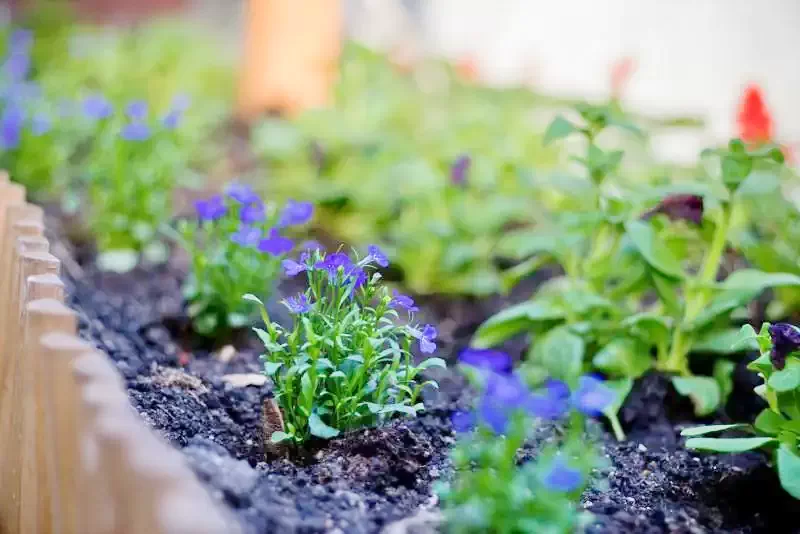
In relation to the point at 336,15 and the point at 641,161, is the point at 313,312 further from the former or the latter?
the point at 336,15

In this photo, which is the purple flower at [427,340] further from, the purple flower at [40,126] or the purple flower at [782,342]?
the purple flower at [40,126]

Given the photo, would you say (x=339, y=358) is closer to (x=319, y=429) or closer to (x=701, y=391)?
(x=319, y=429)

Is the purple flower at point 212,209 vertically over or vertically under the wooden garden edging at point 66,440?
over

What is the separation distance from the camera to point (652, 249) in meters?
2.11

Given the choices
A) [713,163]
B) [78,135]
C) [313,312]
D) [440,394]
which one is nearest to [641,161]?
[713,163]

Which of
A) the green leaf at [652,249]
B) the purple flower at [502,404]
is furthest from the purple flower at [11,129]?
the purple flower at [502,404]

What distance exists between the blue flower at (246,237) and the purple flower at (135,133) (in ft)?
3.00

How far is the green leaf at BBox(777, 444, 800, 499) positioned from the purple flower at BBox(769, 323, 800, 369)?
0.54 ft

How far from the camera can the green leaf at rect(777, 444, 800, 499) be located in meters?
1.49

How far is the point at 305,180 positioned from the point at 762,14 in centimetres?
196

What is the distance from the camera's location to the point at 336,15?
4.67 m

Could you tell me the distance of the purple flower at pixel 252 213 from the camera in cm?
212

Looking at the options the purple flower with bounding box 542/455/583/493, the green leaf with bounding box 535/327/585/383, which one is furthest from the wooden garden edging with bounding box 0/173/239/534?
the green leaf with bounding box 535/327/585/383

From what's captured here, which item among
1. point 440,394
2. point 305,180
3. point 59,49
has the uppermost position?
point 59,49
